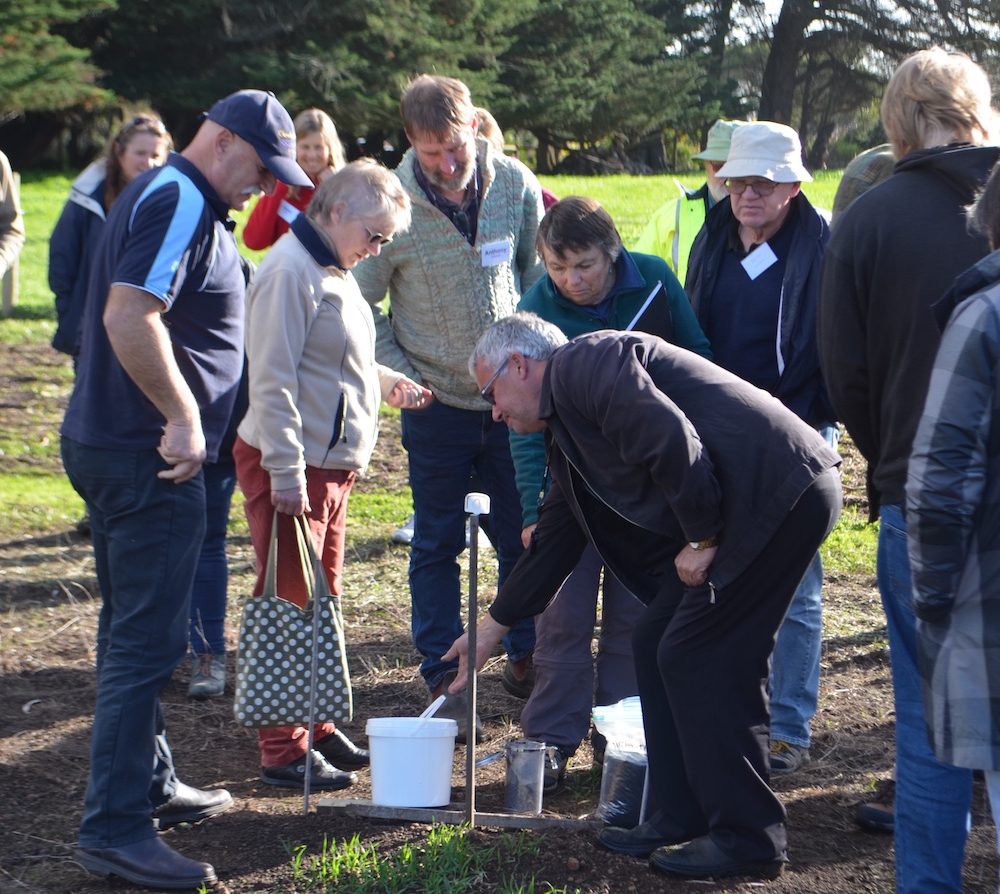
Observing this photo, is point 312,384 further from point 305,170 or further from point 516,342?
point 305,170

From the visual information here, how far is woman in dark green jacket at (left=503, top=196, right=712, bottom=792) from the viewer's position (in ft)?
13.2

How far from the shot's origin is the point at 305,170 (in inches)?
243

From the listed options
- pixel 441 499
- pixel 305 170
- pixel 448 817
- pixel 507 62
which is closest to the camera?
pixel 448 817

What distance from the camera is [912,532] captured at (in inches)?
102

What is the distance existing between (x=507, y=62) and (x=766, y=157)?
104ft

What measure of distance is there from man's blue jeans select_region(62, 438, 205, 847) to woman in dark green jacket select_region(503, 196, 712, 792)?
1.18 metres

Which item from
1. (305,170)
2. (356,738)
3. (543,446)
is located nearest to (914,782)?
(543,446)

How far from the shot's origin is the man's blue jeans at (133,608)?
331cm

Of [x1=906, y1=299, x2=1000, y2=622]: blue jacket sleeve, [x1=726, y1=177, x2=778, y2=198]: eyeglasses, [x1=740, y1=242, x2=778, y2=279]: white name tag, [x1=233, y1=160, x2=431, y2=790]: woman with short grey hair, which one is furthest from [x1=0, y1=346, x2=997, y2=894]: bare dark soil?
[x1=726, y1=177, x2=778, y2=198]: eyeglasses

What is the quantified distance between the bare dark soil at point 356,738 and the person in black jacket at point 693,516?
0.72 feet

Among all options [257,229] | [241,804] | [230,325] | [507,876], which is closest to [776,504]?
[507,876]

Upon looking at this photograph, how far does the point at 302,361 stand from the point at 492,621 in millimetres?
1035

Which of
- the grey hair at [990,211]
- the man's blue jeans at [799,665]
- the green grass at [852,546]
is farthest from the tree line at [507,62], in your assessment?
the grey hair at [990,211]

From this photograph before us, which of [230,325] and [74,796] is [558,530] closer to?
[230,325]
